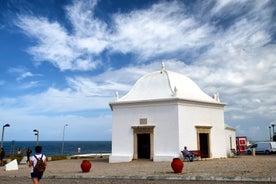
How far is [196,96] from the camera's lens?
78.8ft

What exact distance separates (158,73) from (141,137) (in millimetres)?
5437

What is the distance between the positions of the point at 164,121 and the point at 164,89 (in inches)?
104

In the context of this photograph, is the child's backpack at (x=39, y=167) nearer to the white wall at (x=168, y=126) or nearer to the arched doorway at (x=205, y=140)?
the white wall at (x=168, y=126)

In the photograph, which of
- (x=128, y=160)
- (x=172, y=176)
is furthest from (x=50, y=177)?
(x=128, y=160)

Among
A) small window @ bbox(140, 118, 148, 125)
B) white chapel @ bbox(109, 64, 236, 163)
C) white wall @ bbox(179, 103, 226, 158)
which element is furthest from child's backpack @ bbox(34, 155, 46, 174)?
small window @ bbox(140, 118, 148, 125)

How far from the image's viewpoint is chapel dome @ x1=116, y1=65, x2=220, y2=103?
22942 mm

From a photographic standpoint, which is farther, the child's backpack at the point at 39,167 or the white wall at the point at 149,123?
the white wall at the point at 149,123

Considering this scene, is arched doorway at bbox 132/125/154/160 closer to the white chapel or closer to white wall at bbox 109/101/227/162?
the white chapel

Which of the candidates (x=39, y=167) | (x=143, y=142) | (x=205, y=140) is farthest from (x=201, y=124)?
(x=39, y=167)

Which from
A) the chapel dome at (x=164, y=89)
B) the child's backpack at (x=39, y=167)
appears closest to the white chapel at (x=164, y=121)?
the chapel dome at (x=164, y=89)

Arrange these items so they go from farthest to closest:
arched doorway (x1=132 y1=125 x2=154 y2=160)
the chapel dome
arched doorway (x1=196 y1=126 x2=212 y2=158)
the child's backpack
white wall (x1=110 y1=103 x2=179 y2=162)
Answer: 1. arched doorway (x1=196 y1=126 x2=212 y2=158)
2. the chapel dome
3. arched doorway (x1=132 y1=125 x2=154 y2=160)
4. white wall (x1=110 y1=103 x2=179 y2=162)
5. the child's backpack

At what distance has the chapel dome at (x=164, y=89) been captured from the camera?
75.3ft

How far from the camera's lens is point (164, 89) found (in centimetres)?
2338

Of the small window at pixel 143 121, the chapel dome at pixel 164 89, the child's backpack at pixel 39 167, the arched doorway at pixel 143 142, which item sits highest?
the chapel dome at pixel 164 89
